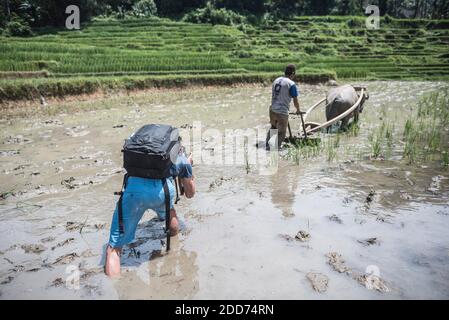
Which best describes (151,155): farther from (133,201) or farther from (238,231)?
(238,231)

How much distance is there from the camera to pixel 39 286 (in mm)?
2963

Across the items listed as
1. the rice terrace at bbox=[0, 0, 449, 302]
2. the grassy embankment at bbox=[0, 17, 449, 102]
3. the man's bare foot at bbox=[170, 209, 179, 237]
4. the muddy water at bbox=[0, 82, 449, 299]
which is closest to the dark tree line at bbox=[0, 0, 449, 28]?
the grassy embankment at bbox=[0, 17, 449, 102]

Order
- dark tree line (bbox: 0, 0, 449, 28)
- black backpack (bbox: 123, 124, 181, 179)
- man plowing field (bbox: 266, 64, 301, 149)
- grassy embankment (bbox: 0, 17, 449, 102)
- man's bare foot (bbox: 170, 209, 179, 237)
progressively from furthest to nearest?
1. dark tree line (bbox: 0, 0, 449, 28)
2. grassy embankment (bbox: 0, 17, 449, 102)
3. man plowing field (bbox: 266, 64, 301, 149)
4. man's bare foot (bbox: 170, 209, 179, 237)
5. black backpack (bbox: 123, 124, 181, 179)

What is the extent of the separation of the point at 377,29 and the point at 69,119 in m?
28.6

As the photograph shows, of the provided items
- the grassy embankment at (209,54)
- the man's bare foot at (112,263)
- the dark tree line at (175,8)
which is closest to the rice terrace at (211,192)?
the man's bare foot at (112,263)

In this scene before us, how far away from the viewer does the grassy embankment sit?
1350cm

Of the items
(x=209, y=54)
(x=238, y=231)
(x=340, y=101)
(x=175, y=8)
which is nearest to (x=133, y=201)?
(x=238, y=231)

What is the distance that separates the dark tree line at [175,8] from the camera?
1142 inches

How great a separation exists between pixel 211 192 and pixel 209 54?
1600 cm

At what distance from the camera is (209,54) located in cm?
1972

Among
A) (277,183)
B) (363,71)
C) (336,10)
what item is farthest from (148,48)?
(336,10)

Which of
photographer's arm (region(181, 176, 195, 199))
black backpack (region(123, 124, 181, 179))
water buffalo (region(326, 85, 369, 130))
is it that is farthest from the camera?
water buffalo (region(326, 85, 369, 130))

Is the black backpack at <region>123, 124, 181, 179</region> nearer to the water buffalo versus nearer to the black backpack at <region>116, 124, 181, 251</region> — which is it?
the black backpack at <region>116, 124, 181, 251</region>
